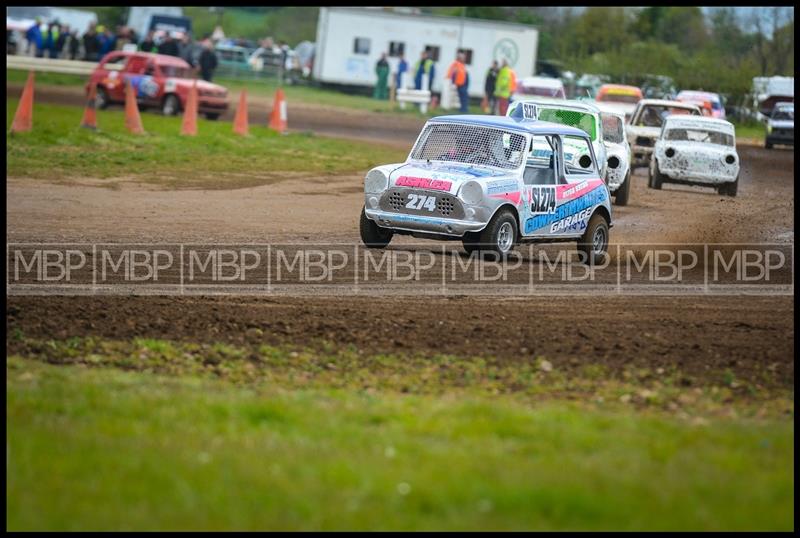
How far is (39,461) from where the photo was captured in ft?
18.9

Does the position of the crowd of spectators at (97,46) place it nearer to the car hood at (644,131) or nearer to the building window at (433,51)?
the building window at (433,51)

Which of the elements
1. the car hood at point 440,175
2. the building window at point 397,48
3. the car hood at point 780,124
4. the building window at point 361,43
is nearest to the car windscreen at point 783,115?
the car hood at point 780,124

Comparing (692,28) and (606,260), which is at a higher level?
(692,28)

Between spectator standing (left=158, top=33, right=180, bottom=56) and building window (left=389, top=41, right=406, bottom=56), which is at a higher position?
building window (left=389, top=41, right=406, bottom=56)

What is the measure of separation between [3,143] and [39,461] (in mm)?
15888

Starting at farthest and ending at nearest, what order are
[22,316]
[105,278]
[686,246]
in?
[686,246] → [105,278] → [22,316]

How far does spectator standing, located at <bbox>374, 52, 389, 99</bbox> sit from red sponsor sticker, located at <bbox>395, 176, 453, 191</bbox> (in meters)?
36.9

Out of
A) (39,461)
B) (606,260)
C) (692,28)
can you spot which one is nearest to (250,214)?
(606,260)

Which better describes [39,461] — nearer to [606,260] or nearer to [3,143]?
[606,260]

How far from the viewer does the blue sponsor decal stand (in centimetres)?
1361

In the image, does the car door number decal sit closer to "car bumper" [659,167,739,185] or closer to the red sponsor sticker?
the red sponsor sticker

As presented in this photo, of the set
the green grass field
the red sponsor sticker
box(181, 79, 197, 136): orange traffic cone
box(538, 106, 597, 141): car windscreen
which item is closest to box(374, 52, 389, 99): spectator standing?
the green grass field

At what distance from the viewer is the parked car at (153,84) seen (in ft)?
107

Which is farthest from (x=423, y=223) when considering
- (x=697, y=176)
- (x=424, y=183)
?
(x=697, y=176)
